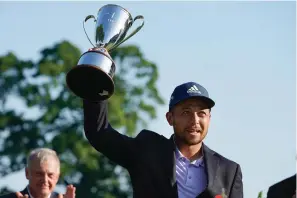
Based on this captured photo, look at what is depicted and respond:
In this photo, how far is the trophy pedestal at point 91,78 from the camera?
27.9 ft

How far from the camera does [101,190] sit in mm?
32031

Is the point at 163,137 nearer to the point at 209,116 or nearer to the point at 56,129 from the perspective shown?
the point at 209,116

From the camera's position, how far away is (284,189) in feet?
25.8

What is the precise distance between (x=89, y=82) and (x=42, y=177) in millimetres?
840

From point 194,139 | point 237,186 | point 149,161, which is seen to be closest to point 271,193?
point 237,186

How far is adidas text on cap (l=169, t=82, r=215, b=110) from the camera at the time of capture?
872 cm

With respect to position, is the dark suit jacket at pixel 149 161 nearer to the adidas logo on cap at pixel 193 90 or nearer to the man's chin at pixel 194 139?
the man's chin at pixel 194 139

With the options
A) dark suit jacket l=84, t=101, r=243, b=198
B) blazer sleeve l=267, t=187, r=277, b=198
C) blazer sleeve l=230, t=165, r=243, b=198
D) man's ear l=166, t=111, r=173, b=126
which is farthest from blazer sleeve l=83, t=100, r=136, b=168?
blazer sleeve l=267, t=187, r=277, b=198

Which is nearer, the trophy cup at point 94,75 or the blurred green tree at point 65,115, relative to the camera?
the trophy cup at point 94,75

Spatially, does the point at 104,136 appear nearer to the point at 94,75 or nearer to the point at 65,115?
the point at 94,75

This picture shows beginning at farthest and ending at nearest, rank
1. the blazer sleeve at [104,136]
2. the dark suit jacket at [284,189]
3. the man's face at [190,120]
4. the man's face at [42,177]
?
the man's face at [42,177] → the man's face at [190,120] → the blazer sleeve at [104,136] → the dark suit jacket at [284,189]

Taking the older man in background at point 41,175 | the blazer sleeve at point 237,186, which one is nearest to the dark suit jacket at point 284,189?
the blazer sleeve at point 237,186

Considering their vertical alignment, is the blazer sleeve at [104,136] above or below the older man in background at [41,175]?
above

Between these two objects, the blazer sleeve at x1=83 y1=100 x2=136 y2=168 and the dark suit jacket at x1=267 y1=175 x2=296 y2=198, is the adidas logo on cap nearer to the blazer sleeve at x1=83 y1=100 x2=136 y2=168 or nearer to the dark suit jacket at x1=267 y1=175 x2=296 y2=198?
the blazer sleeve at x1=83 y1=100 x2=136 y2=168
